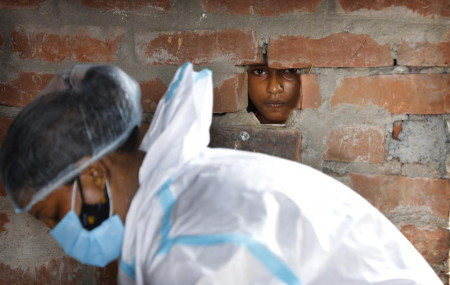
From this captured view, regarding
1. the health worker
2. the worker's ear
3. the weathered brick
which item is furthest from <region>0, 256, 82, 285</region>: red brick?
the weathered brick

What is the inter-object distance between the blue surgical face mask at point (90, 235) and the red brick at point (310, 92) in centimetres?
59

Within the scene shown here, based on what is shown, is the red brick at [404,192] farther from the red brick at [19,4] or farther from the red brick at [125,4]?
the red brick at [19,4]

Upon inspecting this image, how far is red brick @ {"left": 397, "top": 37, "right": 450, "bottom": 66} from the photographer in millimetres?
1189

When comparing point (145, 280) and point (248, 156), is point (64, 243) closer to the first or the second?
point (145, 280)

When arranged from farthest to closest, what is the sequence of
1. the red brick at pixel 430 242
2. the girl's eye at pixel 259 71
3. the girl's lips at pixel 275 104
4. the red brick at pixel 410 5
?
1. the girl's lips at pixel 275 104
2. the girl's eye at pixel 259 71
3. the red brick at pixel 430 242
4. the red brick at pixel 410 5

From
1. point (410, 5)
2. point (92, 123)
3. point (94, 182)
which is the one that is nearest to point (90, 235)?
point (94, 182)

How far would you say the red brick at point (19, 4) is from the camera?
1.32m

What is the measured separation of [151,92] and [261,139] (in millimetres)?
352

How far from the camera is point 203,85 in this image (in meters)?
1.05

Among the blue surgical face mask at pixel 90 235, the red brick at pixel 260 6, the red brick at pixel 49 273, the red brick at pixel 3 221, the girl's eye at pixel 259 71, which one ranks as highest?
the red brick at pixel 260 6

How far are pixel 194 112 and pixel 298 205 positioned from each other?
314 millimetres

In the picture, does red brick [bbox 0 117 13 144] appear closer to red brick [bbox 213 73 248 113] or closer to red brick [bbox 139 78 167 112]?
red brick [bbox 139 78 167 112]

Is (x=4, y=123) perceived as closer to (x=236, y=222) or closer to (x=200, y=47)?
(x=200, y=47)

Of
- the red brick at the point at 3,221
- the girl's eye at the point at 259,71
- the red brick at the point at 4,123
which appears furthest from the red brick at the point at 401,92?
the red brick at the point at 3,221
